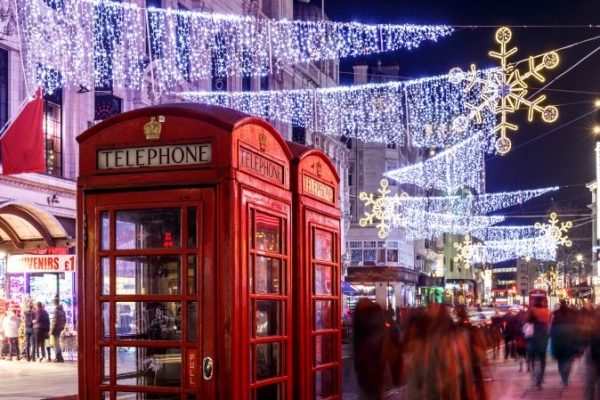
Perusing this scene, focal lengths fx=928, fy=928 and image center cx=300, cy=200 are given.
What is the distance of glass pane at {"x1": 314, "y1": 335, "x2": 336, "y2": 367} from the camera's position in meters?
9.05

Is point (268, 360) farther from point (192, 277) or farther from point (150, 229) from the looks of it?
point (150, 229)

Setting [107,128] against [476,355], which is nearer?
[107,128]

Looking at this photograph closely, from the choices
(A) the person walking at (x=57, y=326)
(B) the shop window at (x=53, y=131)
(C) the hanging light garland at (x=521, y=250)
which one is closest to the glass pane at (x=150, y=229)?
(A) the person walking at (x=57, y=326)

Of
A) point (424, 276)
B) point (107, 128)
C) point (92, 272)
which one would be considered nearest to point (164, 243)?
point (92, 272)

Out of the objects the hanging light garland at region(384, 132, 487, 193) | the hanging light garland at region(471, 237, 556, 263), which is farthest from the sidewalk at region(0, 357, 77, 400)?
the hanging light garland at region(471, 237, 556, 263)

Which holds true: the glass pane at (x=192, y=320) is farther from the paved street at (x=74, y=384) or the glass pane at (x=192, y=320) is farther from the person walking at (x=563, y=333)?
the person walking at (x=563, y=333)

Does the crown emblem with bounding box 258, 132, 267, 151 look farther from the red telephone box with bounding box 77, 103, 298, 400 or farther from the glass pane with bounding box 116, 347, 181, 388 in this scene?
the glass pane with bounding box 116, 347, 181, 388

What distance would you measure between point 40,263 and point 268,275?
20023 mm

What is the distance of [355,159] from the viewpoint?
7306 cm

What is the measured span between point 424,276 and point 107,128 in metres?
82.1

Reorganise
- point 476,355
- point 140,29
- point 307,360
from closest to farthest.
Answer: point 307,360, point 476,355, point 140,29

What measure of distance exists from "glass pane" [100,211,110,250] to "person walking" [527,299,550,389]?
14.5 m

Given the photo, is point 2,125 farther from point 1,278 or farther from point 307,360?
point 307,360

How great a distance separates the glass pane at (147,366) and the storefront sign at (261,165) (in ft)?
5.27
